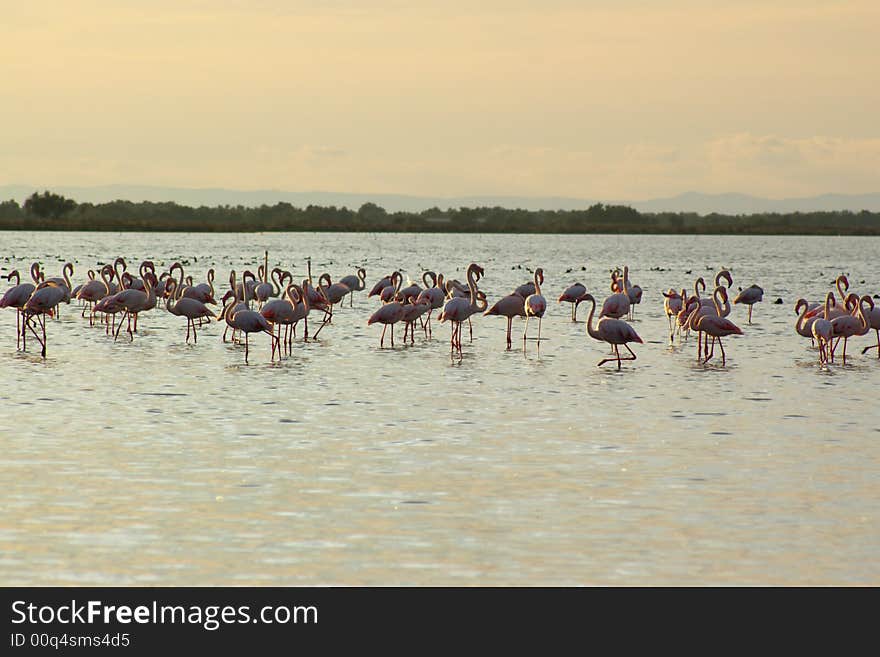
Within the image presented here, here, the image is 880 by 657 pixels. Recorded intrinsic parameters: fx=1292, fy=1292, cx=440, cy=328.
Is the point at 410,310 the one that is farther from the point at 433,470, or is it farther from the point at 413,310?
the point at 433,470

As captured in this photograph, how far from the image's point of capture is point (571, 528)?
34.3 feet

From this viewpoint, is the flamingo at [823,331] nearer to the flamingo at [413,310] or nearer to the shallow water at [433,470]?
the shallow water at [433,470]

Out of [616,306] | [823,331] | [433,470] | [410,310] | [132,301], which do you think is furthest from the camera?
[132,301]

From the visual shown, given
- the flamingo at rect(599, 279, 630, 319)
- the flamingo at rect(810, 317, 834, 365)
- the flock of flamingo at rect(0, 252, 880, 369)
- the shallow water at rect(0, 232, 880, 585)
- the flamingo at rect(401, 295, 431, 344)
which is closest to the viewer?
the shallow water at rect(0, 232, 880, 585)

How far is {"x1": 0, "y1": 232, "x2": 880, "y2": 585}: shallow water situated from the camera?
9.42 metres

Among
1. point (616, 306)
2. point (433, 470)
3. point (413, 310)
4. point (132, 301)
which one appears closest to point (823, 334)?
point (616, 306)

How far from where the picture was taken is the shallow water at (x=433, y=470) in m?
9.42

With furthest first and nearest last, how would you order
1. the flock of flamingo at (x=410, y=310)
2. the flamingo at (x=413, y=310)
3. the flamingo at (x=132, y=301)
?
the flamingo at (x=132, y=301)
the flamingo at (x=413, y=310)
the flock of flamingo at (x=410, y=310)

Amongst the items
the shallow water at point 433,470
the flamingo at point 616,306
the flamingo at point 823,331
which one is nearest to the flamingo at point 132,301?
the shallow water at point 433,470

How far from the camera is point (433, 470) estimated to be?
42.1 feet

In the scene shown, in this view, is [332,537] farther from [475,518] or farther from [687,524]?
[687,524]

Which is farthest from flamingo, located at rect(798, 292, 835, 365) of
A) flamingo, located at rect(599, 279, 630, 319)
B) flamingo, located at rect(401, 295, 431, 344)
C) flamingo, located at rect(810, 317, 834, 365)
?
flamingo, located at rect(401, 295, 431, 344)

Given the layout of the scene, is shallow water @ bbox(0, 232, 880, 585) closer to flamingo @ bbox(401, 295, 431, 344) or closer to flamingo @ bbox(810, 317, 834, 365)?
flamingo @ bbox(810, 317, 834, 365)
